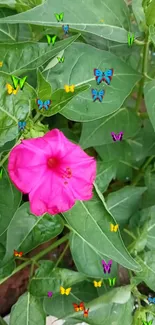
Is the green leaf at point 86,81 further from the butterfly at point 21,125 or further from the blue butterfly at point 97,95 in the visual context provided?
the butterfly at point 21,125

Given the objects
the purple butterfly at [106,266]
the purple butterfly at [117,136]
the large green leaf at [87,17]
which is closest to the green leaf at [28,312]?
the purple butterfly at [106,266]

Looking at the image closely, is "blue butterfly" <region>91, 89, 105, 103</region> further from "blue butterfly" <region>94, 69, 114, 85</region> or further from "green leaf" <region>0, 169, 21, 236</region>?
"green leaf" <region>0, 169, 21, 236</region>

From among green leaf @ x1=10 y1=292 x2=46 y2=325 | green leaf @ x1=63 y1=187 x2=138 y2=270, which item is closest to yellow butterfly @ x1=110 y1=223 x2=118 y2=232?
green leaf @ x1=63 y1=187 x2=138 y2=270

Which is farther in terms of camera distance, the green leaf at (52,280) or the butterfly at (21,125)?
the green leaf at (52,280)

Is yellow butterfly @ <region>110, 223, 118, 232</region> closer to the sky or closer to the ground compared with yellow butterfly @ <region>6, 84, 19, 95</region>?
closer to the ground

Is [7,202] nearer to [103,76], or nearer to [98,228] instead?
[98,228]

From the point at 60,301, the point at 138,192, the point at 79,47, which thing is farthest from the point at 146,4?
the point at 60,301
